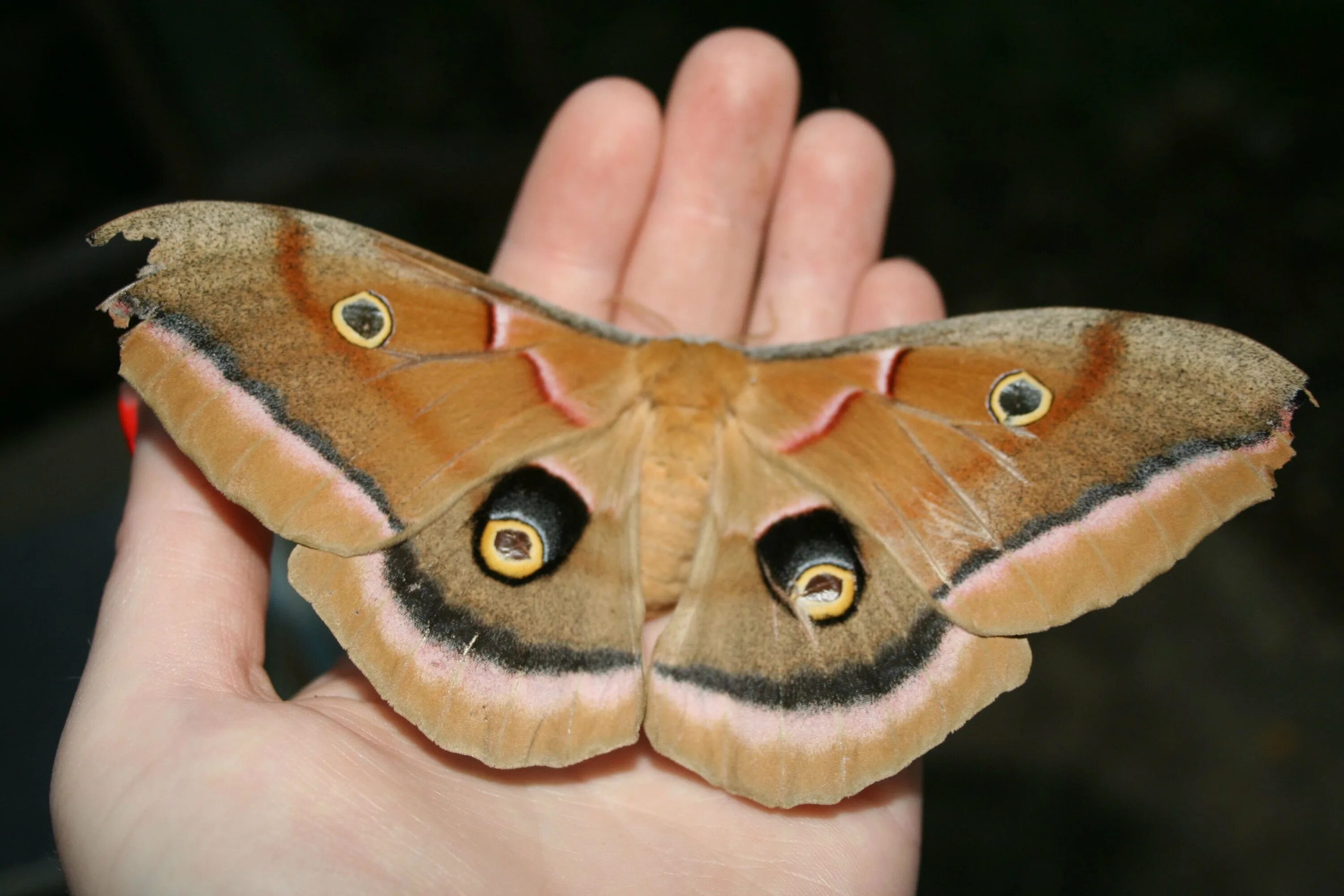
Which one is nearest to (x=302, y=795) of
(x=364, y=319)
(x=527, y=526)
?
(x=527, y=526)

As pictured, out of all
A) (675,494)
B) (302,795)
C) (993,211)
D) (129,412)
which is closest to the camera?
(302,795)

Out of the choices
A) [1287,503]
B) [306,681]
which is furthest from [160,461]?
[1287,503]

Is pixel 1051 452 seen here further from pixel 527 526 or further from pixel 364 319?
pixel 364 319

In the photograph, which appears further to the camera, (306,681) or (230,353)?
(306,681)

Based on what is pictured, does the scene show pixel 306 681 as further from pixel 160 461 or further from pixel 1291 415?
pixel 1291 415

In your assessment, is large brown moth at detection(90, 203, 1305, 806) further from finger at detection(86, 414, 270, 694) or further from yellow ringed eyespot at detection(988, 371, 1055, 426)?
finger at detection(86, 414, 270, 694)

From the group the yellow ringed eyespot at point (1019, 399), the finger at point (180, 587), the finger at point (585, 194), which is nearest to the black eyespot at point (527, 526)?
the finger at point (180, 587)

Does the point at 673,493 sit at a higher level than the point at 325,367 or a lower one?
lower
